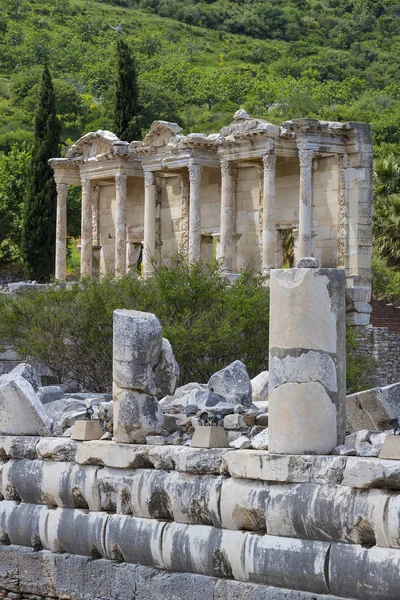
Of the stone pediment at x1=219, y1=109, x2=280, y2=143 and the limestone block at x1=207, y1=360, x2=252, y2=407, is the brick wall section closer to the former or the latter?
the stone pediment at x1=219, y1=109, x2=280, y2=143

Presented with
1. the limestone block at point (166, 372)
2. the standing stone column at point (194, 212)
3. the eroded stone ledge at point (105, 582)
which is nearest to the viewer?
the eroded stone ledge at point (105, 582)

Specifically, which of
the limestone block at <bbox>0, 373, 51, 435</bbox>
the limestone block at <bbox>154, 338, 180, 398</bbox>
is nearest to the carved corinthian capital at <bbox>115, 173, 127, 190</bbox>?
the limestone block at <bbox>154, 338, 180, 398</bbox>

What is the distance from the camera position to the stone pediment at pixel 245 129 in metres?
38.3

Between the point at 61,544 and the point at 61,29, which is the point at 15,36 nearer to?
the point at 61,29

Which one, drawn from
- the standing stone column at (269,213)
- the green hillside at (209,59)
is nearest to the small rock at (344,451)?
the standing stone column at (269,213)

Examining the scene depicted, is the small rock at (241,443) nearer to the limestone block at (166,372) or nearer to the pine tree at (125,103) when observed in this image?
the limestone block at (166,372)

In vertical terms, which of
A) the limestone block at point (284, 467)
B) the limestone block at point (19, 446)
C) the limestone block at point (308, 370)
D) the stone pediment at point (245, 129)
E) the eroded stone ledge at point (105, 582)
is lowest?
the eroded stone ledge at point (105, 582)

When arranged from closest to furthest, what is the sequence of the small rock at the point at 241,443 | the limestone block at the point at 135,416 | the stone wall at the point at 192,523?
1. the stone wall at the point at 192,523
2. the small rock at the point at 241,443
3. the limestone block at the point at 135,416

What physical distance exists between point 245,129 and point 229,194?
2.18 metres

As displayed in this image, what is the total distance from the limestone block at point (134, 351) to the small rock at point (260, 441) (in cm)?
148

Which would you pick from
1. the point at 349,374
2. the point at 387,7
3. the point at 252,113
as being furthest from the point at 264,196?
the point at 387,7

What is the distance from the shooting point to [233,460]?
12.8 metres

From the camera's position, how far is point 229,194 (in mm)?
40219

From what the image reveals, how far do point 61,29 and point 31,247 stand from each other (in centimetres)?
7726
